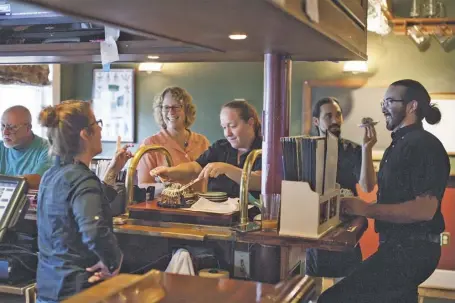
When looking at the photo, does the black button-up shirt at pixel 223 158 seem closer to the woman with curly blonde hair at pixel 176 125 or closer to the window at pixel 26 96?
the woman with curly blonde hair at pixel 176 125

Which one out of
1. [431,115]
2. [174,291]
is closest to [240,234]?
[174,291]

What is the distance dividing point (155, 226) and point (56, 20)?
0.86 meters

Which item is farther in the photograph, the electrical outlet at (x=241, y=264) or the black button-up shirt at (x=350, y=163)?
the black button-up shirt at (x=350, y=163)

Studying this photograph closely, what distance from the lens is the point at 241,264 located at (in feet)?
5.29

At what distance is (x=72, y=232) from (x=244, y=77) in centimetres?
372

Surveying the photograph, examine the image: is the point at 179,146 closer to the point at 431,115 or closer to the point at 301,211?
the point at 431,115

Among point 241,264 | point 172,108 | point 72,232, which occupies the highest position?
point 172,108

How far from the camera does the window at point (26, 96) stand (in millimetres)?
3705

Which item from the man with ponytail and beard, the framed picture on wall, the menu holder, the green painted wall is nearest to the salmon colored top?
the man with ponytail and beard

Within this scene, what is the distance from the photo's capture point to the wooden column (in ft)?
5.84

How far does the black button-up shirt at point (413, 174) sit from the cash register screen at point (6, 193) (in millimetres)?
1176

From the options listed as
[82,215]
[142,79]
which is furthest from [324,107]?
[142,79]

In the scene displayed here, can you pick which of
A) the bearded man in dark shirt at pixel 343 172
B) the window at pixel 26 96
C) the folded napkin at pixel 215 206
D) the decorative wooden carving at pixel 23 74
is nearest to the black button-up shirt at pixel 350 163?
the bearded man in dark shirt at pixel 343 172

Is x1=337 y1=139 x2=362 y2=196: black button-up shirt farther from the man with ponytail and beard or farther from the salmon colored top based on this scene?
the salmon colored top
